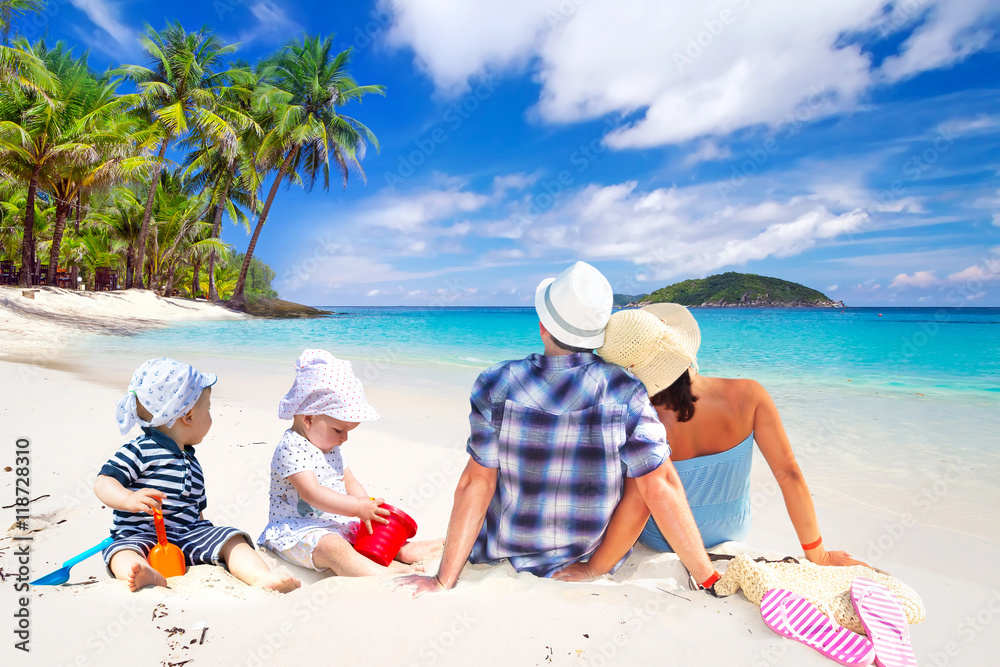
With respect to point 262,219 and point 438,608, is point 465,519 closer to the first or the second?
point 438,608

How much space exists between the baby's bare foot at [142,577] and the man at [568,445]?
90cm

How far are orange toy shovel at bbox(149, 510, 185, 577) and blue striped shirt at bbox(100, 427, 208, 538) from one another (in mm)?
128

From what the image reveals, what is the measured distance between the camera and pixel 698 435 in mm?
2363

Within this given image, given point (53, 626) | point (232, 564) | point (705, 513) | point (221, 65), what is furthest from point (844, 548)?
point (221, 65)

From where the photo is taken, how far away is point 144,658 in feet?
5.07

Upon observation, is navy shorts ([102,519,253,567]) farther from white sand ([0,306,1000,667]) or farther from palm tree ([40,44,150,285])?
palm tree ([40,44,150,285])

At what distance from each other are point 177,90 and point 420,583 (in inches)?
1214

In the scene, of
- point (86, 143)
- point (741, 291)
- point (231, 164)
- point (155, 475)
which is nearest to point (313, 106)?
point (231, 164)

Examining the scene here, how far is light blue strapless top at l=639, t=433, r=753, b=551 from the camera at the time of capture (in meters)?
2.34

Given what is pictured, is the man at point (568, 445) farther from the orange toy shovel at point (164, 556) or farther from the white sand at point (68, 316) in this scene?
the white sand at point (68, 316)

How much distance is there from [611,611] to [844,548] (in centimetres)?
206

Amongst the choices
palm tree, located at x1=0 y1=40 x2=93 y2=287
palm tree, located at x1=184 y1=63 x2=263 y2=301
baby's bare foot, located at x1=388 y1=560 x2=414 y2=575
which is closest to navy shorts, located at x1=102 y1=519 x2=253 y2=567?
baby's bare foot, located at x1=388 y1=560 x2=414 y2=575

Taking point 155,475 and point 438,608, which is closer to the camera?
point 438,608

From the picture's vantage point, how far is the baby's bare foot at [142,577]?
1.89m
